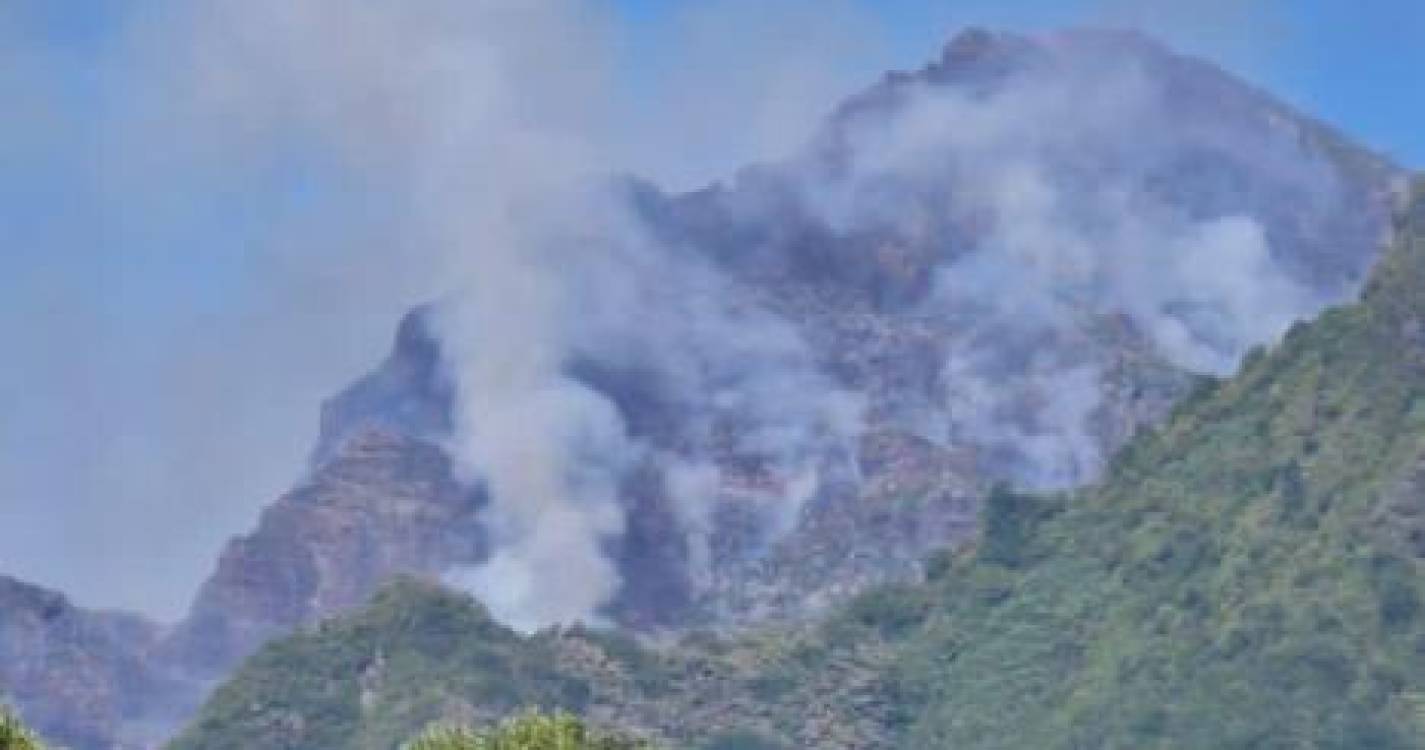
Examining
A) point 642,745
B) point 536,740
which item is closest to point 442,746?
point 536,740

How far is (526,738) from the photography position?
90.9 m

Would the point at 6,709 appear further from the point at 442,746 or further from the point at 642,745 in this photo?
the point at 642,745

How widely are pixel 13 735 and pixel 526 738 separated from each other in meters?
14.6

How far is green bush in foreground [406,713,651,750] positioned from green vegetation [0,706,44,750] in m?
12.1

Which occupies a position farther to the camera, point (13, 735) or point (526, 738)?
point (526, 738)

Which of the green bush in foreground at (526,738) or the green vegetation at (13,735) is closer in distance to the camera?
the green vegetation at (13,735)

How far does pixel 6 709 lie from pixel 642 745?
70.5 ft

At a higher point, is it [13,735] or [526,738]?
[526,738]

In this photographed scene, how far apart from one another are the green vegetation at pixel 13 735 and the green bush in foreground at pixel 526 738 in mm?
12099

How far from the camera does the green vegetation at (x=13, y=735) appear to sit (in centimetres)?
7956

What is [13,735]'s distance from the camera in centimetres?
8000

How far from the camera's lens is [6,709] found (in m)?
82.1

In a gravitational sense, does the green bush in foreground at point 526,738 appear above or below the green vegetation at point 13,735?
above

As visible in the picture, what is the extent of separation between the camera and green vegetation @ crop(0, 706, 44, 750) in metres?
79.6
